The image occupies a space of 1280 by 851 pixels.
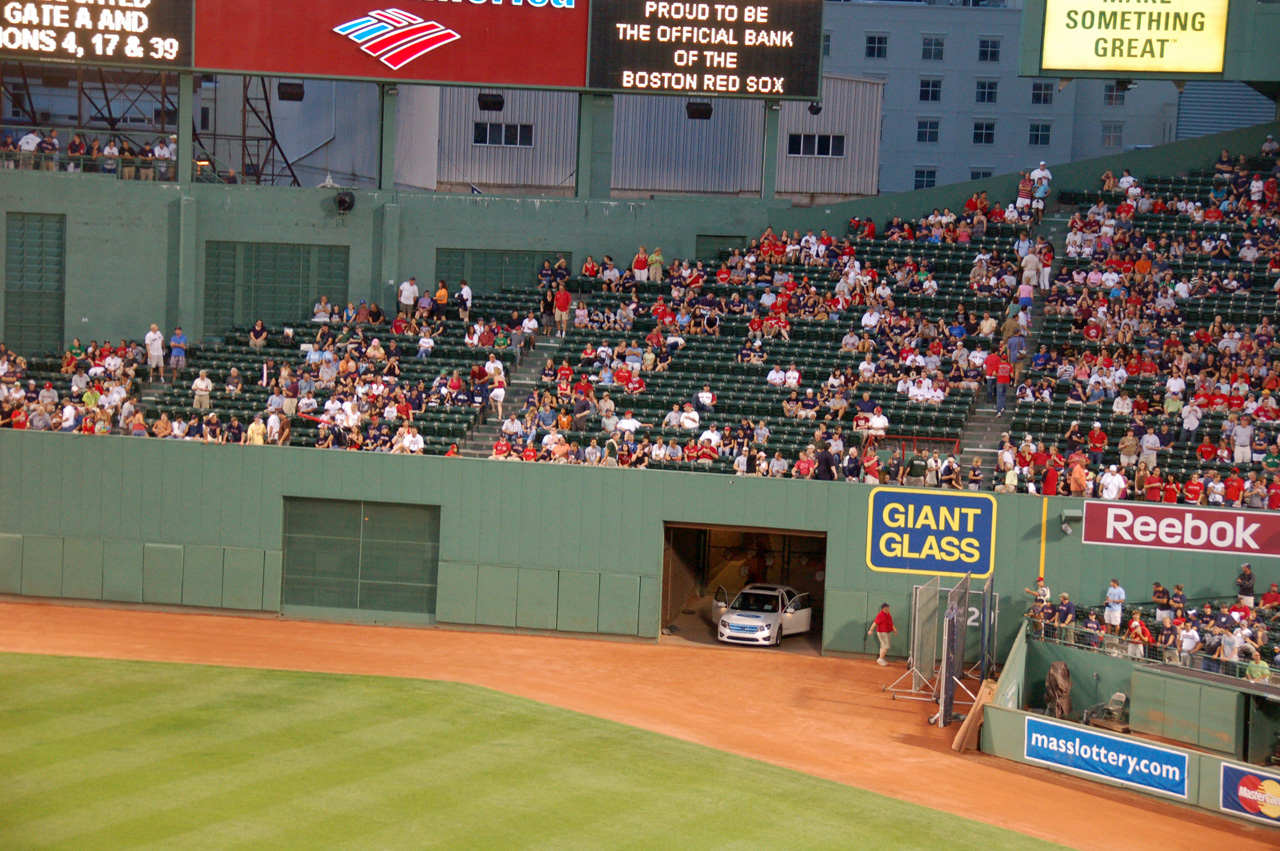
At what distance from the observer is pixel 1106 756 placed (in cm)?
1930

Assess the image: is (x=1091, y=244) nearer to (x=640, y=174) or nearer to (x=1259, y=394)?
(x=1259, y=394)

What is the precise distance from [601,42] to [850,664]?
17.5m

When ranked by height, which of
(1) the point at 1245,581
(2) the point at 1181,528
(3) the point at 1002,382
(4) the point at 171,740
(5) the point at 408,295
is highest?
(5) the point at 408,295

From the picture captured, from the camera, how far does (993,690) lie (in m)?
21.8

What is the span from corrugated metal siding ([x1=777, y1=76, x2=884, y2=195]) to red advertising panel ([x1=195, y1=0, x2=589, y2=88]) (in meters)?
14.3

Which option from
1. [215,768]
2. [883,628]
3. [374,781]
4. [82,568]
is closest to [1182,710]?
[883,628]

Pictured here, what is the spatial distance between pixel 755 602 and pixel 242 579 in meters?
11.1

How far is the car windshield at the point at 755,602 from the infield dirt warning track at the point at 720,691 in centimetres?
125

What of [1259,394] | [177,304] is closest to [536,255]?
[177,304]

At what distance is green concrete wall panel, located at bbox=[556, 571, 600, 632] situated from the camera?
2770 centimetres

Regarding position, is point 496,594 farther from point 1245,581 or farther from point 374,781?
point 1245,581

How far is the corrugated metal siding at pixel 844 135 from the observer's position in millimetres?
46719

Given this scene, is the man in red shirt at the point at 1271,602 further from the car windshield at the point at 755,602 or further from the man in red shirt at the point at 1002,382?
the car windshield at the point at 755,602

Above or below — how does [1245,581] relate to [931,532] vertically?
below
